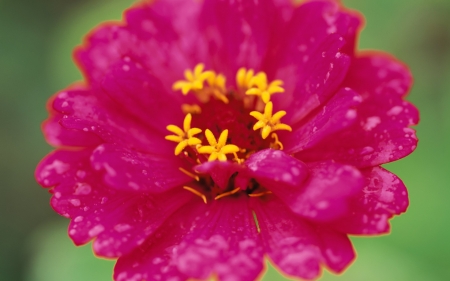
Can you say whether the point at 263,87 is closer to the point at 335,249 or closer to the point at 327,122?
the point at 327,122

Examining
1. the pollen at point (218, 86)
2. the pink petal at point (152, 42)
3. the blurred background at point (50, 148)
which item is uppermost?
the pink petal at point (152, 42)

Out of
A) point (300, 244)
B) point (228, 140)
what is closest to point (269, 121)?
point (228, 140)

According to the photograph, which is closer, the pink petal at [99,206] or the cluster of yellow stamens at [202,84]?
the pink petal at [99,206]

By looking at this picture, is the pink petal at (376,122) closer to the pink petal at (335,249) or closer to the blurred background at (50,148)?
the pink petal at (335,249)

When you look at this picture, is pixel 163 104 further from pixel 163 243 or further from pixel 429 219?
pixel 429 219

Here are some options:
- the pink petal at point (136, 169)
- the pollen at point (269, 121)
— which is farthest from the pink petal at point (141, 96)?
the pollen at point (269, 121)

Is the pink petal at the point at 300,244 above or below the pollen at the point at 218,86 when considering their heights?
below

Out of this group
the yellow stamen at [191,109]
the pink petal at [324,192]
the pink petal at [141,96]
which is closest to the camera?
the pink petal at [324,192]

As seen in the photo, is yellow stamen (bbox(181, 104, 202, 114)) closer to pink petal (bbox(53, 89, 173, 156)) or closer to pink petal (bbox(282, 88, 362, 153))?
pink petal (bbox(53, 89, 173, 156))
